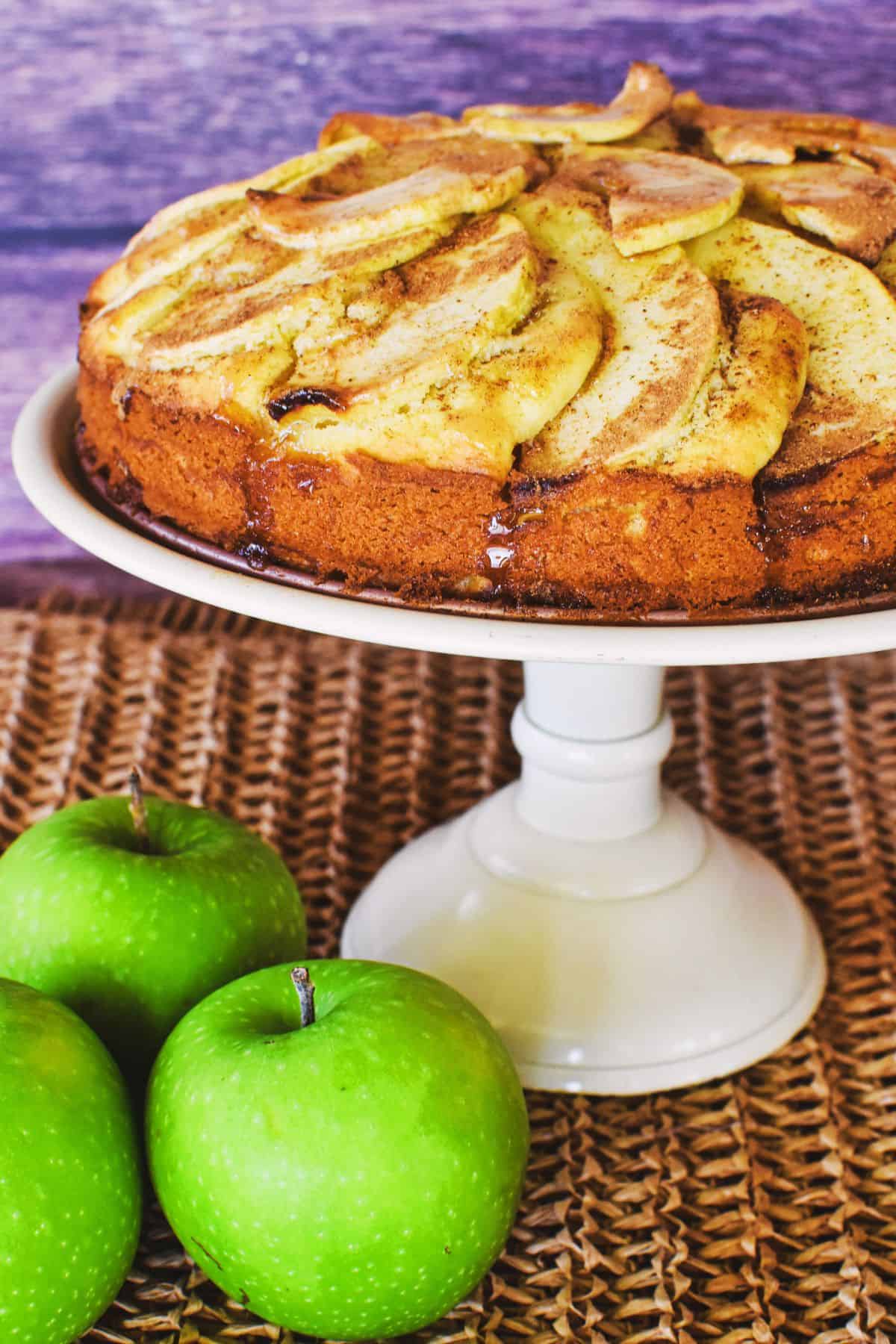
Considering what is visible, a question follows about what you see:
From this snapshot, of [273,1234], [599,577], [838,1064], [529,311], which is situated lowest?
[838,1064]

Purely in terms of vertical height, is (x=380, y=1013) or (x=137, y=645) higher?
(x=380, y=1013)

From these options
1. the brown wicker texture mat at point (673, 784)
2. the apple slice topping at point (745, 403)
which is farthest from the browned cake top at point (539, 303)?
the brown wicker texture mat at point (673, 784)

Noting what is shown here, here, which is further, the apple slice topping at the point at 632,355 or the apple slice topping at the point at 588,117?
the apple slice topping at the point at 588,117

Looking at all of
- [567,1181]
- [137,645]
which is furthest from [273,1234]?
[137,645]

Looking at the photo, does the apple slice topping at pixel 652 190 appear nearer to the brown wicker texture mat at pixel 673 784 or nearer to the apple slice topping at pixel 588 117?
the apple slice topping at pixel 588 117

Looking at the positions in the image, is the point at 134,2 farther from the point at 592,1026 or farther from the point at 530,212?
the point at 592,1026

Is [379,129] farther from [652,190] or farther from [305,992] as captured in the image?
[305,992]

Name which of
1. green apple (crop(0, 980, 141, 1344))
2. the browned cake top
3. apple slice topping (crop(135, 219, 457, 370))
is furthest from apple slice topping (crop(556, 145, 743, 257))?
green apple (crop(0, 980, 141, 1344))
